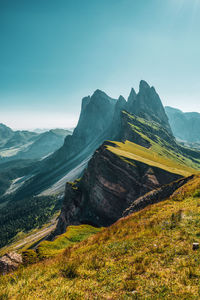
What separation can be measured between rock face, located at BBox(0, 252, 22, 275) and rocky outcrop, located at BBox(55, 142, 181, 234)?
53020 millimetres

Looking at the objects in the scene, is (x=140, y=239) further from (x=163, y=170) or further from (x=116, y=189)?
(x=163, y=170)

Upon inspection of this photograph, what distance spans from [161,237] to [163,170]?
2691 inches

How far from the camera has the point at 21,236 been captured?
178125 millimetres

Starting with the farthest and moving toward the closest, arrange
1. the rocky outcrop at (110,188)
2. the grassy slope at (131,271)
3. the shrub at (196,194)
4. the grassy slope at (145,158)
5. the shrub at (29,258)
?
the grassy slope at (145,158)
the rocky outcrop at (110,188)
the shrub at (196,194)
the shrub at (29,258)
the grassy slope at (131,271)

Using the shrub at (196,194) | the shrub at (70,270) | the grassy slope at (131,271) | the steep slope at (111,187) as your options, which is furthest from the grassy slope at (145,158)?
the shrub at (70,270)

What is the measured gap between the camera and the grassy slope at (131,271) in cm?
692

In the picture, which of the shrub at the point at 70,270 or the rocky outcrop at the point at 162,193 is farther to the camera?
the rocky outcrop at the point at 162,193

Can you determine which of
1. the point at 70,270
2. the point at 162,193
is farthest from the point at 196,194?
the point at 70,270

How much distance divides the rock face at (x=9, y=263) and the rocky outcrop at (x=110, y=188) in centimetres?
5302

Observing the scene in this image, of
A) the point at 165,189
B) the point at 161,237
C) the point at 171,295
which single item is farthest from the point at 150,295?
the point at 165,189

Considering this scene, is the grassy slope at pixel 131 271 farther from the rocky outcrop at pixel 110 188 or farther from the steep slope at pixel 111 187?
the rocky outcrop at pixel 110 188

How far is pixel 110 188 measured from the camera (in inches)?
2719

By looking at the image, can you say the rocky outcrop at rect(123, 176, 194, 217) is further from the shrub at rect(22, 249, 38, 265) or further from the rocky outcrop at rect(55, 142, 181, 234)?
the rocky outcrop at rect(55, 142, 181, 234)

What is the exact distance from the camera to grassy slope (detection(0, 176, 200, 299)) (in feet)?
22.7
